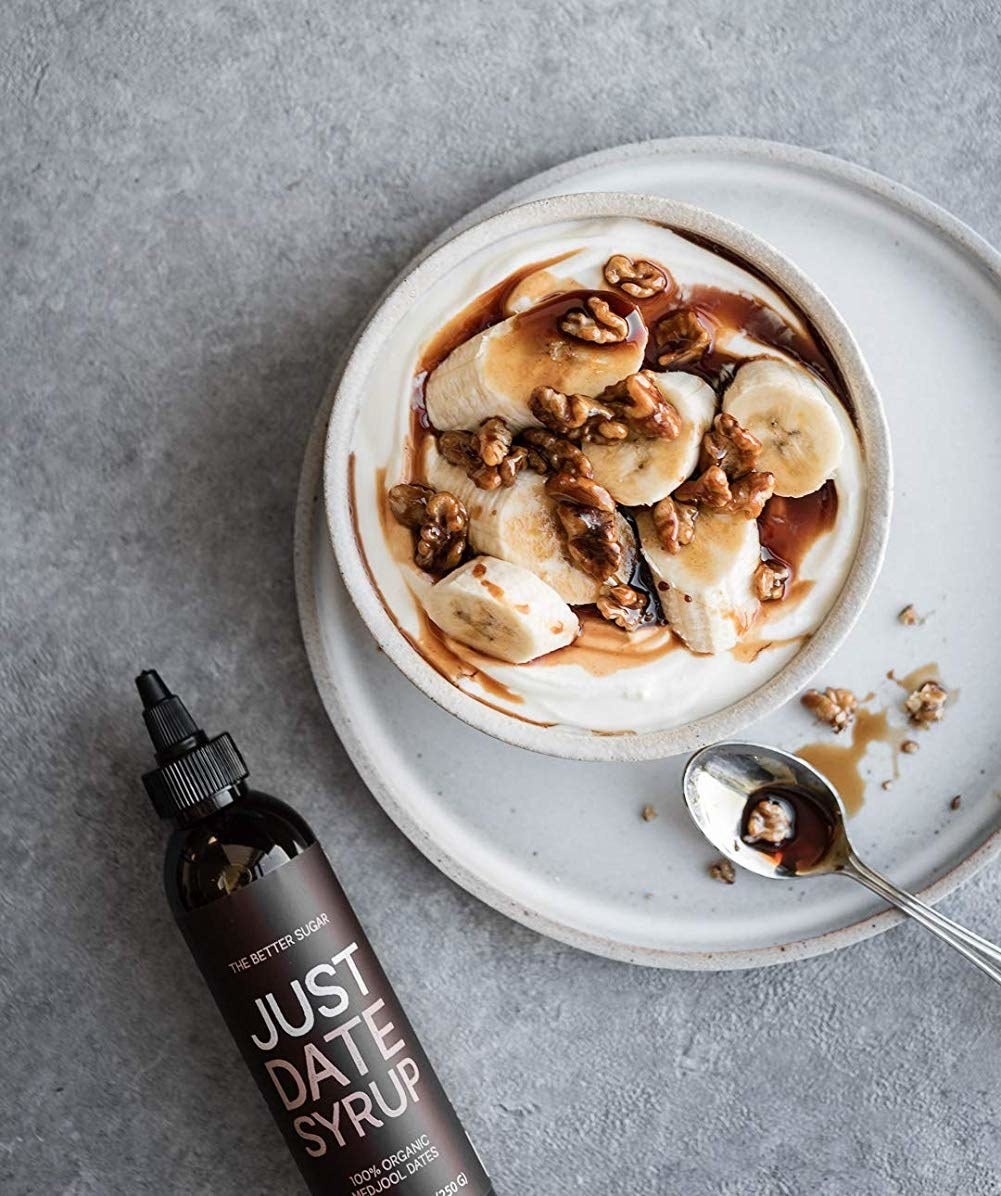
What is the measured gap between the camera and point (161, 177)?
49.3 inches

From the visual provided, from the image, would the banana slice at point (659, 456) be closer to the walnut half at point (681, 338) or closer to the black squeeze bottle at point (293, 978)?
the walnut half at point (681, 338)

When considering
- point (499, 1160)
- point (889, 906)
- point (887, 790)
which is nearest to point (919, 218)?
point (887, 790)

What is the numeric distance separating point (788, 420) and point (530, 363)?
242 mm

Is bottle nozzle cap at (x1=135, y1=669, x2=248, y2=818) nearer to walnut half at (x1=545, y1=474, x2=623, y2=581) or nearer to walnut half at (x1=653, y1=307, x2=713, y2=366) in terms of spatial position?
walnut half at (x1=545, y1=474, x2=623, y2=581)

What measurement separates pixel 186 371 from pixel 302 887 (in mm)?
571

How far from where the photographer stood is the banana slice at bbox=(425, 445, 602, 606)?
106 centimetres

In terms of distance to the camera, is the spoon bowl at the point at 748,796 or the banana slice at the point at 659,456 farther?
the spoon bowl at the point at 748,796

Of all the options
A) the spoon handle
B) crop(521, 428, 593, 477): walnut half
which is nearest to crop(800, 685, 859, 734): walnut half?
the spoon handle

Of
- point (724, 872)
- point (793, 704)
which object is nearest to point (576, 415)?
point (793, 704)

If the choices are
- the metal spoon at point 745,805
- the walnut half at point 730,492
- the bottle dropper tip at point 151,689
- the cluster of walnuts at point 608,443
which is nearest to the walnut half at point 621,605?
the cluster of walnuts at point 608,443

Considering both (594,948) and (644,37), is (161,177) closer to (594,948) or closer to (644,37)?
(644,37)

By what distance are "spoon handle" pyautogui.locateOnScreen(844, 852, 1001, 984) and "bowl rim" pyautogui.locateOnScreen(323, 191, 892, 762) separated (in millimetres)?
249

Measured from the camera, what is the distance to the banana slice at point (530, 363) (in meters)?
1.05

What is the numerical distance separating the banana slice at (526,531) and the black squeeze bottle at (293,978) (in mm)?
346
